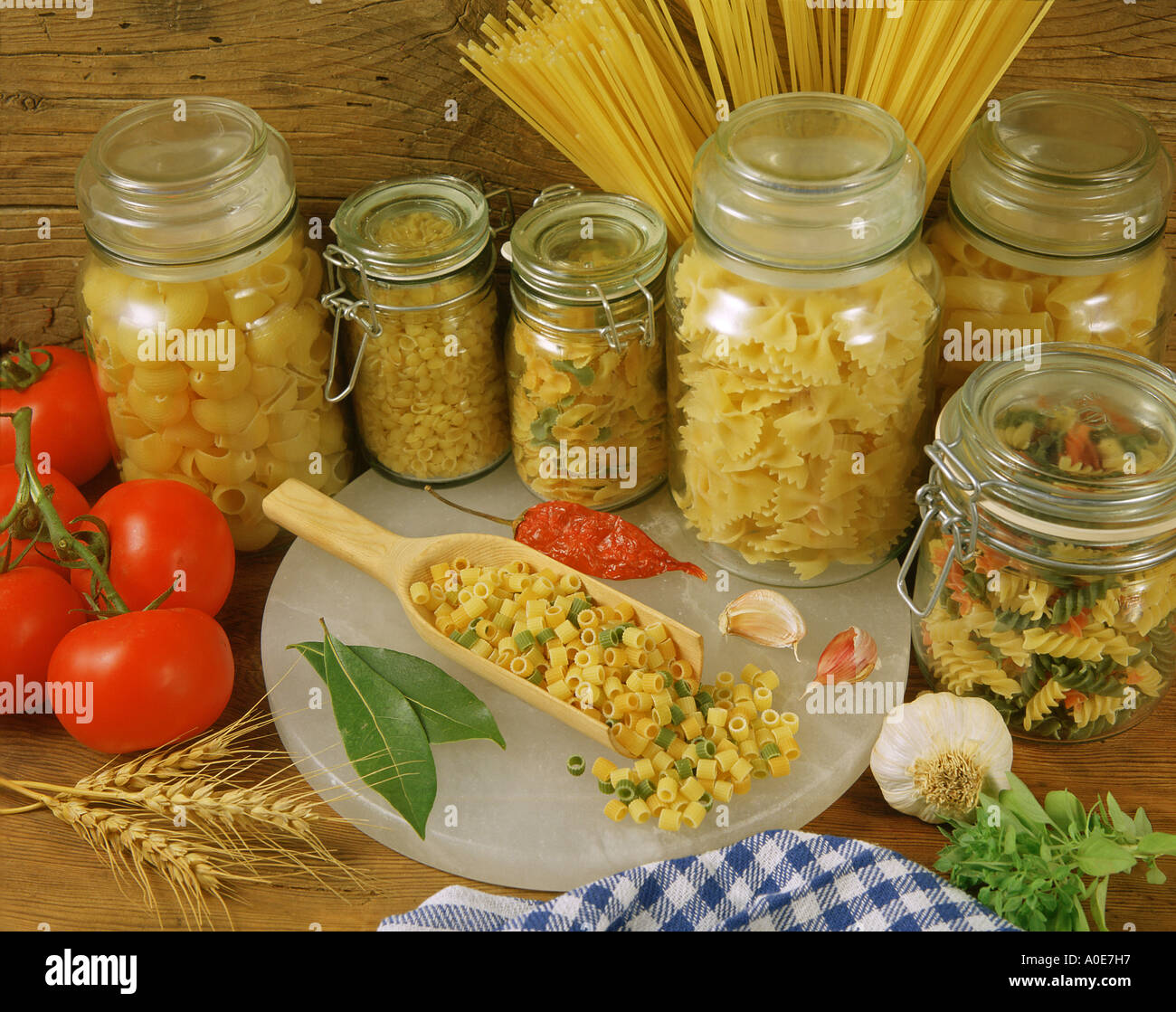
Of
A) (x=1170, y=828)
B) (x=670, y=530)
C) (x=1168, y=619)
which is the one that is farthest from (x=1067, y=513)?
(x=670, y=530)

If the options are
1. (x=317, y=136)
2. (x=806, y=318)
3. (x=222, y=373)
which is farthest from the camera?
(x=317, y=136)

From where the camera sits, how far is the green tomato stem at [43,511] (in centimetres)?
110

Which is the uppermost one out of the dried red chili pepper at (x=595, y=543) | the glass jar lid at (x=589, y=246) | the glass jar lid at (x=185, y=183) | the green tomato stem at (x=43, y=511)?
the glass jar lid at (x=185, y=183)

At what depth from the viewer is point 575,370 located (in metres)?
1.20

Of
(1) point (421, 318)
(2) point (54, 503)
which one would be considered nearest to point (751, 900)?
(1) point (421, 318)

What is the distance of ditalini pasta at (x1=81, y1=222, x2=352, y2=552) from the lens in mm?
1152

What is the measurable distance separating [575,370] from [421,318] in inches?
6.8

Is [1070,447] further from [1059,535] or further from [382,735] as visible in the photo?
[382,735]

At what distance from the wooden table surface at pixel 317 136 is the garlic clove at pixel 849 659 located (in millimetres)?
67

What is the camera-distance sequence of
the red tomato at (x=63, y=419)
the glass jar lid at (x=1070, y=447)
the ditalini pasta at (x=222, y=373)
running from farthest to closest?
the red tomato at (x=63, y=419) < the ditalini pasta at (x=222, y=373) < the glass jar lid at (x=1070, y=447)

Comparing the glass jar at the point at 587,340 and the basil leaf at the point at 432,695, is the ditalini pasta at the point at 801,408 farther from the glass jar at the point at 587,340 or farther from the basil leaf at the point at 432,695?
the basil leaf at the point at 432,695

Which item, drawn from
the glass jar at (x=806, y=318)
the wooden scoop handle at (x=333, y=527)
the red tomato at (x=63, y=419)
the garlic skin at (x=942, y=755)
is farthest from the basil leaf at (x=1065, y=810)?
the red tomato at (x=63, y=419)

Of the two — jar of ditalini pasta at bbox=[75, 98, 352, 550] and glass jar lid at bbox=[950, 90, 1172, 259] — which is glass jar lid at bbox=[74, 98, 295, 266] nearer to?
jar of ditalini pasta at bbox=[75, 98, 352, 550]

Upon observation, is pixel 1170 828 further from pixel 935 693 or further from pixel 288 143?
pixel 288 143
